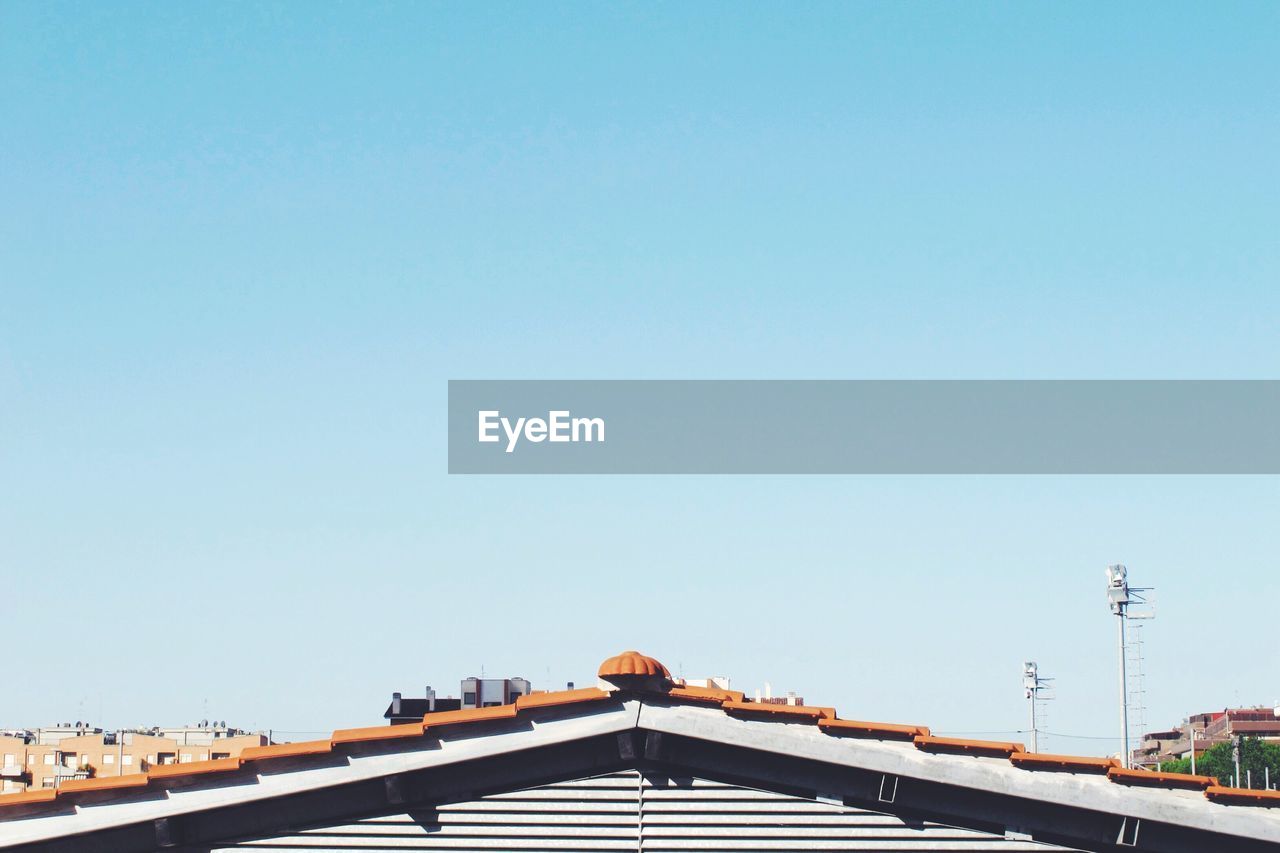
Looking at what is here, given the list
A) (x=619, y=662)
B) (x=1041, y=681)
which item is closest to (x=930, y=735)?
(x=619, y=662)

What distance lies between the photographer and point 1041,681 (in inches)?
2265

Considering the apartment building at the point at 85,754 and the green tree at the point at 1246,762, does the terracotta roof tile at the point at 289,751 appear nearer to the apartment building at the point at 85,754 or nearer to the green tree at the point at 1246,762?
the apartment building at the point at 85,754

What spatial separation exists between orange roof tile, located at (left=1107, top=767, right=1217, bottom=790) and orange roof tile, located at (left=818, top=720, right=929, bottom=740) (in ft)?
A: 5.20

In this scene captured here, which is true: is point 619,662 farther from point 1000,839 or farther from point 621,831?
point 1000,839

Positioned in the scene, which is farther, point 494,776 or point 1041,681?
point 1041,681

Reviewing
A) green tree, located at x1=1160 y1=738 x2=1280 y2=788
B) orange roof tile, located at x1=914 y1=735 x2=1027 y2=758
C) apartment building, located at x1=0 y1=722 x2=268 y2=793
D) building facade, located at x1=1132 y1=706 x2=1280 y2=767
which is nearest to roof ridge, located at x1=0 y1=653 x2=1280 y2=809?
orange roof tile, located at x1=914 y1=735 x2=1027 y2=758

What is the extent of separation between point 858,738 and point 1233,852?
328 cm

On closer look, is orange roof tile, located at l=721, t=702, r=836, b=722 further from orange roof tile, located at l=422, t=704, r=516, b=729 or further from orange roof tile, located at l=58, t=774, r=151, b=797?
orange roof tile, located at l=58, t=774, r=151, b=797

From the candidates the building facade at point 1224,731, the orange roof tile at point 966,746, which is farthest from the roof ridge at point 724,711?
the building facade at point 1224,731

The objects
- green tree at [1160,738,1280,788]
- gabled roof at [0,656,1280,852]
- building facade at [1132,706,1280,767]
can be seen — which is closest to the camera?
gabled roof at [0,656,1280,852]

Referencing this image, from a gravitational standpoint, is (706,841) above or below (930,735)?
below

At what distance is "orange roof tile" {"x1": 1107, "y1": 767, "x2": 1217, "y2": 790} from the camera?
1255cm

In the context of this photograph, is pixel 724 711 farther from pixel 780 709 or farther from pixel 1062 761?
pixel 1062 761

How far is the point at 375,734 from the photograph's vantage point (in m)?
12.6
